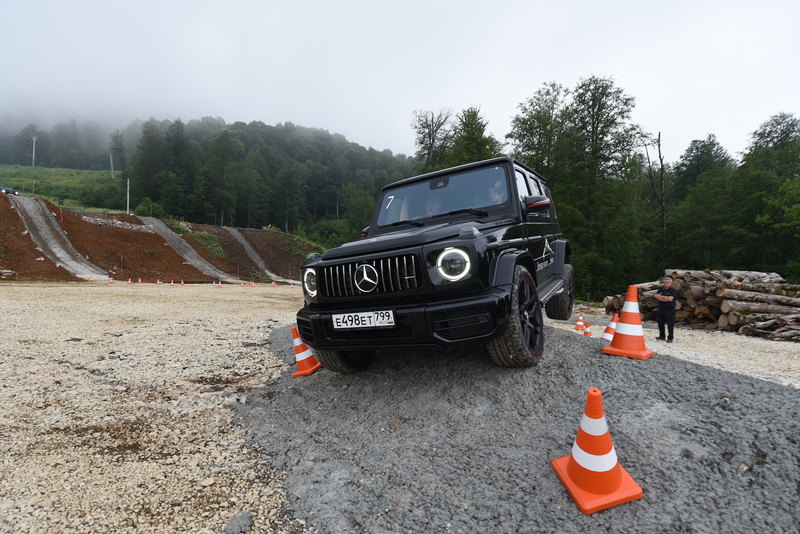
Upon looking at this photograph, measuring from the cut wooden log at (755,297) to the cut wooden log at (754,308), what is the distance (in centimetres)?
8

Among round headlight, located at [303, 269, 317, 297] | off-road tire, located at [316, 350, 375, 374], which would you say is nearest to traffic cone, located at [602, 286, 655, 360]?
off-road tire, located at [316, 350, 375, 374]

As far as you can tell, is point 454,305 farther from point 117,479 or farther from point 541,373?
point 117,479

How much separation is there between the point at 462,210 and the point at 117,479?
3288 mm

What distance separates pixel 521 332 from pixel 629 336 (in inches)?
52.3

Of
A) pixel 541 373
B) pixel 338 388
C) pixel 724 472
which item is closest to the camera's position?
pixel 724 472

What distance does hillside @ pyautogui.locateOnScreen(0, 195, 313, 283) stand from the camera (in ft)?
68.4

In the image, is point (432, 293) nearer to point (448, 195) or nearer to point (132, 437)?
point (448, 195)

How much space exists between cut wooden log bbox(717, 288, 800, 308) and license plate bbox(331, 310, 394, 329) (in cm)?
830

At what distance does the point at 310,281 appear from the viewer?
298cm

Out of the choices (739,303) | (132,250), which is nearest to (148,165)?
(132,250)

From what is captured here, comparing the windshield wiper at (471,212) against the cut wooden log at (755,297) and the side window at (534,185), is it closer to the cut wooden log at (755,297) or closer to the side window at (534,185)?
the side window at (534,185)

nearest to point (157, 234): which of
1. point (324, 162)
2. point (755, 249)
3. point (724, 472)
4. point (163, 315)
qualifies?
point (163, 315)

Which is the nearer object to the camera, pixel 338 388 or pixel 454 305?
pixel 454 305

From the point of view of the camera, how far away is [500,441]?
231 centimetres
